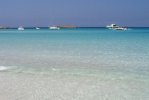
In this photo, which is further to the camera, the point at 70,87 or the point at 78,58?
the point at 78,58

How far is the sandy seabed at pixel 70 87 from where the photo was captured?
6.67 meters

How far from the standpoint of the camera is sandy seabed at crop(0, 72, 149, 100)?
6.67 meters

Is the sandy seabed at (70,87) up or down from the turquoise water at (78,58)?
up

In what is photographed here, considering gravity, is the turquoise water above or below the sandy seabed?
below

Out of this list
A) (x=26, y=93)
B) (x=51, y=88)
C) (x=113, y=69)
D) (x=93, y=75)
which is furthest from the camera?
(x=113, y=69)

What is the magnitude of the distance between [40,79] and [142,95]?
3412 mm

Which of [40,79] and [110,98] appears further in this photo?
[40,79]

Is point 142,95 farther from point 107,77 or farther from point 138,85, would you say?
point 107,77

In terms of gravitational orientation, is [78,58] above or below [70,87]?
below

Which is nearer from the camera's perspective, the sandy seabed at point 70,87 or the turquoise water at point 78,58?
the sandy seabed at point 70,87

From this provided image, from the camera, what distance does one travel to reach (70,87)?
24.9 feet

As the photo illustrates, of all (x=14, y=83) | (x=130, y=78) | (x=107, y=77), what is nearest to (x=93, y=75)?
(x=107, y=77)

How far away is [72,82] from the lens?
8.23 m

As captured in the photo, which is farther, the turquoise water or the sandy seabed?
the turquoise water
